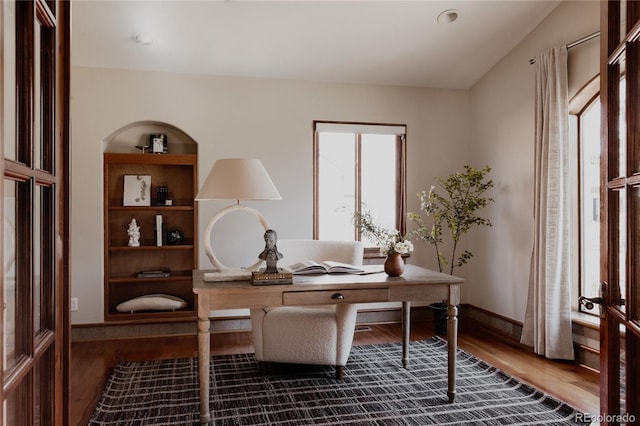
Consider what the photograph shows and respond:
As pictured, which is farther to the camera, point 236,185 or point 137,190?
point 137,190

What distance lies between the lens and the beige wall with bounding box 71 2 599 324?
13.6 feet

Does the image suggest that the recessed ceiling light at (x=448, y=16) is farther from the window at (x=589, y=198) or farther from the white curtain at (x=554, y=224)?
the window at (x=589, y=198)

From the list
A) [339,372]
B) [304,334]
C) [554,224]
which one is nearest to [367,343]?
[339,372]

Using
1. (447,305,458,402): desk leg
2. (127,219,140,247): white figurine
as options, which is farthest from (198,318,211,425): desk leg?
(127,219,140,247): white figurine

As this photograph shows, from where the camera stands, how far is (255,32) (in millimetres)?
3814

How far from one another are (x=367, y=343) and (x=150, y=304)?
194 centimetres

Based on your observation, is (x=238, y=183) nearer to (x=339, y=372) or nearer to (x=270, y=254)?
(x=270, y=254)

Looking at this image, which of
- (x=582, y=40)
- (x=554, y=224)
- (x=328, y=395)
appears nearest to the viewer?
(x=328, y=395)

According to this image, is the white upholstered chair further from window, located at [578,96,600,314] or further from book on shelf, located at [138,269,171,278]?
window, located at [578,96,600,314]

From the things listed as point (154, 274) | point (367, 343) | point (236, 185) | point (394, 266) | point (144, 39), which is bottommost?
point (367, 343)

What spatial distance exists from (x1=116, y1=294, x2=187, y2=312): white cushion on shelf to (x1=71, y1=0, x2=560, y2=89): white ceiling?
6.69 ft

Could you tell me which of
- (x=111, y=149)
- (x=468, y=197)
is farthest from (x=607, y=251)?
(x=111, y=149)

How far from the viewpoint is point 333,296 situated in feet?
8.65

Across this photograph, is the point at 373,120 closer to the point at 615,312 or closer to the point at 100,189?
the point at 100,189
